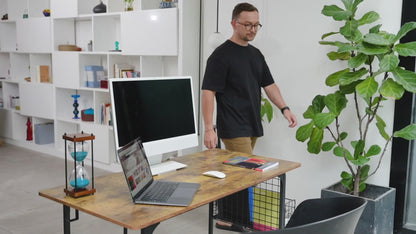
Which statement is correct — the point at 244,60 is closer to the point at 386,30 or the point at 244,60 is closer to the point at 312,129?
the point at 312,129

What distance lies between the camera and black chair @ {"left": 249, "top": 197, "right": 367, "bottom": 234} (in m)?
1.31

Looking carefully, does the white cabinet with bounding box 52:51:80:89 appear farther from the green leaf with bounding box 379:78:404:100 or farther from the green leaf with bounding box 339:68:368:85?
the green leaf with bounding box 379:78:404:100

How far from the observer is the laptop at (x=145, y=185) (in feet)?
5.78

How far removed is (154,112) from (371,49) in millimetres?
1426

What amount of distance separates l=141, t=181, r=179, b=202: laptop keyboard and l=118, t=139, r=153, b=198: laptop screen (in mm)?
34

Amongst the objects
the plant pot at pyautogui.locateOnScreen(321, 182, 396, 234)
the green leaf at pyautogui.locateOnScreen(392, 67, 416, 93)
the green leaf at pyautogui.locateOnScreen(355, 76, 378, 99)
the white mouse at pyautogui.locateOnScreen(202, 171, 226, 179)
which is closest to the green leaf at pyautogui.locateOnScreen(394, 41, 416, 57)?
the green leaf at pyautogui.locateOnScreen(392, 67, 416, 93)

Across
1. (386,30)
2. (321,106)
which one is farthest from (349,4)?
(321,106)

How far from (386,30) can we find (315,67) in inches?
23.8

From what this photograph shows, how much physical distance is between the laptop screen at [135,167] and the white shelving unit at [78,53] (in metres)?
2.45

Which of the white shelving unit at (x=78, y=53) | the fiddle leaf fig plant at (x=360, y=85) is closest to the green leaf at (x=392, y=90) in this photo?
the fiddle leaf fig plant at (x=360, y=85)

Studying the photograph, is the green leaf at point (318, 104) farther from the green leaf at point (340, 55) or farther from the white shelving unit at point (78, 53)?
the white shelving unit at point (78, 53)

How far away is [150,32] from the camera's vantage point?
446cm

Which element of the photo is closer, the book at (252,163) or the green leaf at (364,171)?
the book at (252,163)

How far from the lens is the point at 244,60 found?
3047mm
